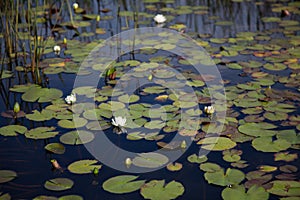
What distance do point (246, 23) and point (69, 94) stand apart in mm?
1957

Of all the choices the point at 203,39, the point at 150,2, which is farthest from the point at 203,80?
the point at 150,2

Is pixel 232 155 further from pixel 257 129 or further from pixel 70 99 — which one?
pixel 70 99

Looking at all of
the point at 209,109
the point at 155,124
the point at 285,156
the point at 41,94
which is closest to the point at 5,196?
the point at 155,124

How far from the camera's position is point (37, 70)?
117 inches

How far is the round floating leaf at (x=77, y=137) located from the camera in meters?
2.34

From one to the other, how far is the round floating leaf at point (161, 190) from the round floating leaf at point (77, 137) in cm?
52

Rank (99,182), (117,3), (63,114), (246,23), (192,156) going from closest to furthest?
(99,182) → (192,156) → (63,114) → (246,23) → (117,3)

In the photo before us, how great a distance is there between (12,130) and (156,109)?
32.6 inches

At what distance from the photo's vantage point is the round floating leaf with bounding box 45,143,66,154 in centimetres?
227

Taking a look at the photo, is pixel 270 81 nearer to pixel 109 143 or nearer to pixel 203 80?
pixel 203 80

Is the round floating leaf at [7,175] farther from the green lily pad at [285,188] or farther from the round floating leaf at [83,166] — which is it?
the green lily pad at [285,188]

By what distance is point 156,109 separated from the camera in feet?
8.64

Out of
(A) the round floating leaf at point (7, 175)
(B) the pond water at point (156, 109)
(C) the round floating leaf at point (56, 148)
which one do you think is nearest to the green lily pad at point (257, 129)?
(B) the pond water at point (156, 109)

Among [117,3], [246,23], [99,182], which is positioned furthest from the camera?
[117,3]
